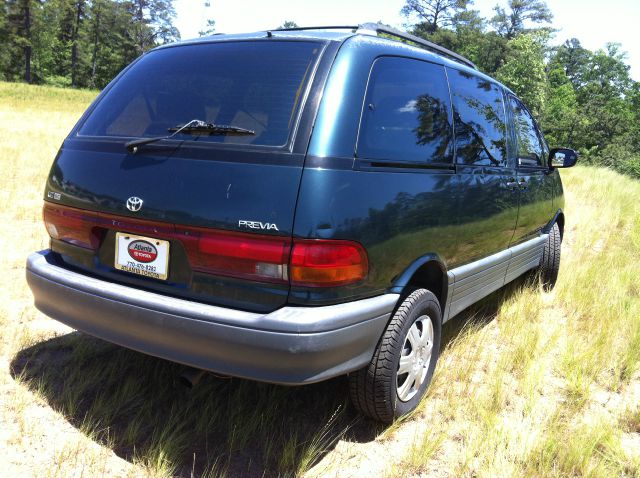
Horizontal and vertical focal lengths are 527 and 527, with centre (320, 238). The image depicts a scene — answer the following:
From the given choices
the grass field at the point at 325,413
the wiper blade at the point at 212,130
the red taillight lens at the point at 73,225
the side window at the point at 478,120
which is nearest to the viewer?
the wiper blade at the point at 212,130

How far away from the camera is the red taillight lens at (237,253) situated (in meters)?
2.04

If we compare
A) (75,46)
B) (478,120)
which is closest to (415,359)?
(478,120)

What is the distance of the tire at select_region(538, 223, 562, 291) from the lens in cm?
503

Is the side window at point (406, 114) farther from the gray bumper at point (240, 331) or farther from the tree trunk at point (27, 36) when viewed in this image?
the tree trunk at point (27, 36)

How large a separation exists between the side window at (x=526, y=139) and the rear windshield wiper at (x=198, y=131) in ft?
8.55

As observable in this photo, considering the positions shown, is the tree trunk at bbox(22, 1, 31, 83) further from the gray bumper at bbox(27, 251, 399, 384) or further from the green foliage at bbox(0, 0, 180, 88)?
the gray bumper at bbox(27, 251, 399, 384)

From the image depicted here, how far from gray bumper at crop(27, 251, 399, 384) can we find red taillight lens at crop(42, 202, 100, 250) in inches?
8.0

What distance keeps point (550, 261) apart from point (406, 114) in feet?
10.2

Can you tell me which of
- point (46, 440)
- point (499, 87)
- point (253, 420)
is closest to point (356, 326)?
point (253, 420)

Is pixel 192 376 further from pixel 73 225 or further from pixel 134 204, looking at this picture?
pixel 73 225

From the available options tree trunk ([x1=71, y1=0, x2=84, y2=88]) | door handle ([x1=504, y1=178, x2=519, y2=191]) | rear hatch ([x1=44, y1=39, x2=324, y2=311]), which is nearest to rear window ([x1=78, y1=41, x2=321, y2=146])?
rear hatch ([x1=44, y1=39, x2=324, y2=311])

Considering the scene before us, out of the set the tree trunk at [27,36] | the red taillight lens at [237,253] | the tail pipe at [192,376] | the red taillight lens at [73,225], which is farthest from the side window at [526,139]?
the tree trunk at [27,36]

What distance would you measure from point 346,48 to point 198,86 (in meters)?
0.73

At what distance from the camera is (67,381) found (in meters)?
2.87
